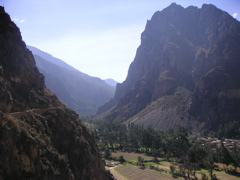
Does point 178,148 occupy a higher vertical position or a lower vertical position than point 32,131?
lower

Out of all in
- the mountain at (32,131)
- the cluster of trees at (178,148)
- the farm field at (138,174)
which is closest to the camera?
the mountain at (32,131)

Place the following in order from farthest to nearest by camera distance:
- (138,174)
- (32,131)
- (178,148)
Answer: (178,148), (138,174), (32,131)

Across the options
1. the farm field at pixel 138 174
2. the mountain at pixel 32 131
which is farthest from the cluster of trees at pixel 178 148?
the mountain at pixel 32 131

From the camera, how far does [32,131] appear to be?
1152 inches

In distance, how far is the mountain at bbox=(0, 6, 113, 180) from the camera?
80.8ft

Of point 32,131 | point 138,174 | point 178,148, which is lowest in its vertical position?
point 138,174

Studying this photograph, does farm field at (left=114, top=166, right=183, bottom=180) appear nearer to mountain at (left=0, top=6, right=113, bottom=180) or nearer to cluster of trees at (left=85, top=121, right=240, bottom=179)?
cluster of trees at (left=85, top=121, right=240, bottom=179)

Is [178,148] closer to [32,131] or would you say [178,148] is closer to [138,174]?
[138,174]

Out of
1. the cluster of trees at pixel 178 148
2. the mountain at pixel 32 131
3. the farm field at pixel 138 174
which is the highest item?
the mountain at pixel 32 131

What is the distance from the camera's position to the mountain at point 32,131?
24625mm

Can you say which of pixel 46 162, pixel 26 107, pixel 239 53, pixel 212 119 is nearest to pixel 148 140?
pixel 212 119

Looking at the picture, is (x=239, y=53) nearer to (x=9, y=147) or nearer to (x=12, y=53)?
(x=12, y=53)

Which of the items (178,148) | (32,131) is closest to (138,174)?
(178,148)

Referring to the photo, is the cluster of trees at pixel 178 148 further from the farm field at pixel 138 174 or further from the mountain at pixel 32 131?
the mountain at pixel 32 131
